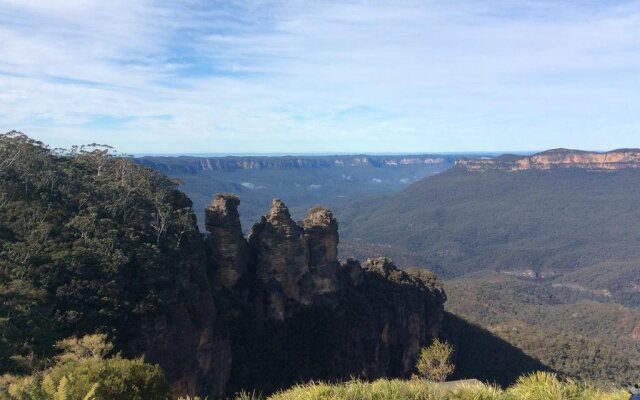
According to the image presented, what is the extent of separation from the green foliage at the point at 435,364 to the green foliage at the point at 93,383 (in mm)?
27993

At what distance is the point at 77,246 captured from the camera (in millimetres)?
29969

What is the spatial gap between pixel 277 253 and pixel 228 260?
420 centimetres

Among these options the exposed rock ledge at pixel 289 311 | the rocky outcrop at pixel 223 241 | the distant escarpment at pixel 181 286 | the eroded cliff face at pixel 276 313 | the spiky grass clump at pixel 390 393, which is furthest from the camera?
the rocky outcrop at pixel 223 241

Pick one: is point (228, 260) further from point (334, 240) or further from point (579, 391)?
point (579, 391)

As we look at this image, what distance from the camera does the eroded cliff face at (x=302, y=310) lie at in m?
38.9

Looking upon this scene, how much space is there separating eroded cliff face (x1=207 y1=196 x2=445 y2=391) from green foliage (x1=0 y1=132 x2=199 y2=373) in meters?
5.41

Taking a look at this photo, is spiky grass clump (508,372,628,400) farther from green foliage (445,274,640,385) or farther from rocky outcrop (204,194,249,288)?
green foliage (445,274,640,385)

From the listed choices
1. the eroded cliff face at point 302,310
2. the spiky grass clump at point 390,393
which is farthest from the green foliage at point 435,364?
the spiky grass clump at point 390,393

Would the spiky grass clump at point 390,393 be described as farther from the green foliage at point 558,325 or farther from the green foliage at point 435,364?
the green foliage at point 558,325

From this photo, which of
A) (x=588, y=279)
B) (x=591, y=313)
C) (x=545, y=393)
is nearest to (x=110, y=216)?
(x=545, y=393)

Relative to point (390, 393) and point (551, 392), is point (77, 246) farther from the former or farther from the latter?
point (551, 392)

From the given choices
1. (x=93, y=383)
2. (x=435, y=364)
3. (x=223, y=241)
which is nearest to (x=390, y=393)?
(x=93, y=383)

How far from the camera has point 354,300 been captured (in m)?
46.9

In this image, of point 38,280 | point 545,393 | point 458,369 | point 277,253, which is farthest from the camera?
point 458,369
